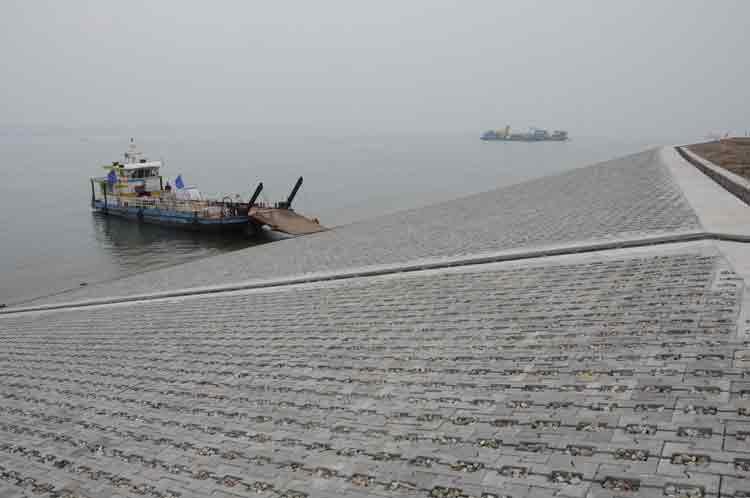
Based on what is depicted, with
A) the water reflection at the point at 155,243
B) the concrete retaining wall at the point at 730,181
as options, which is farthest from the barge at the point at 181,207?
the concrete retaining wall at the point at 730,181

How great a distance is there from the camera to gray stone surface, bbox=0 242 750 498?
153 inches

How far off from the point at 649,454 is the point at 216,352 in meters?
6.59

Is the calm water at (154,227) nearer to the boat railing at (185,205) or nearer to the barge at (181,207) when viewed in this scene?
the barge at (181,207)

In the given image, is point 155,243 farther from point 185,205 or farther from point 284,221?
point 284,221

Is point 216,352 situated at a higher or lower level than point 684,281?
lower

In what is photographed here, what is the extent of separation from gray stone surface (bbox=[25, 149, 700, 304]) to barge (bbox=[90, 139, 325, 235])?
1091 centimetres

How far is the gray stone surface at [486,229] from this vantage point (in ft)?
40.4

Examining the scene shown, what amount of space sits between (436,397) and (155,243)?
34.7m

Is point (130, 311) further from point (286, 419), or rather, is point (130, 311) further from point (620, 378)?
point (620, 378)

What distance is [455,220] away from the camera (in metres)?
20.1

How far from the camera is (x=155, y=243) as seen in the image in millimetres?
36344

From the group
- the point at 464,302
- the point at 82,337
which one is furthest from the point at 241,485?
the point at 82,337

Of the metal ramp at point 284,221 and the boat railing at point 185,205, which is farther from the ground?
the boat railing at point 185,205

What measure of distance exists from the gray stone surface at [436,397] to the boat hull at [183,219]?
26462mm
